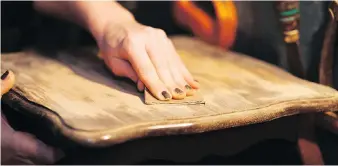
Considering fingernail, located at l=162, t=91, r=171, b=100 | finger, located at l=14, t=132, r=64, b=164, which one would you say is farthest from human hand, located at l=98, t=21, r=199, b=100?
finger, located at l=14, t=132, r=64, b=164

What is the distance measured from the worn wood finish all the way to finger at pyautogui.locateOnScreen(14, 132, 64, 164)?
0.06 metres

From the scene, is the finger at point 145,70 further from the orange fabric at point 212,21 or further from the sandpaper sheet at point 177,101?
the orange fabric at point 212,21

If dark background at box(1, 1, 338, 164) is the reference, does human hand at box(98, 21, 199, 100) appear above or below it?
above

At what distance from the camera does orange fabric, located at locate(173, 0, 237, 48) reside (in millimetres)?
1178

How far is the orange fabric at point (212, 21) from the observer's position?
118 centimetres

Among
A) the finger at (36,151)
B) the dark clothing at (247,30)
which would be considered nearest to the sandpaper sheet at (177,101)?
the finger at (36,151)

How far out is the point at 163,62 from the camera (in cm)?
91

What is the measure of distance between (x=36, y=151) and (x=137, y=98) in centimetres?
18

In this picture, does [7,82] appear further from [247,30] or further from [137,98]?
[247,30]

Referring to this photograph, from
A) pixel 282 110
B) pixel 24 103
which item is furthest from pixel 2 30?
pixel 282 110

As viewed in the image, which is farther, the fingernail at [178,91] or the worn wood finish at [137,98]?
the fingernail at [178,91]

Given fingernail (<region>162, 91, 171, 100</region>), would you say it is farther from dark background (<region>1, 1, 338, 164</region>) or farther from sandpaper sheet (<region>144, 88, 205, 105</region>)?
dark background (<region>1, 1, 338, 164</region>)

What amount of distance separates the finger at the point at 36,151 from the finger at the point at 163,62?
0.20m

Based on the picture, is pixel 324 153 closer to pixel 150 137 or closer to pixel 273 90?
Result: pixel 273 90
